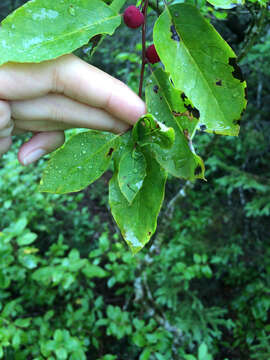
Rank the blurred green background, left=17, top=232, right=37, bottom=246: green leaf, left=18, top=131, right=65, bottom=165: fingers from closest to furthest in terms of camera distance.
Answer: left=18, top=131, right=65, bottom=165: fingers
left=17, top=232, right=37, bottom=246: green leaf
the blurred green background

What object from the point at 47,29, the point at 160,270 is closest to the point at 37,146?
the point at 47,29

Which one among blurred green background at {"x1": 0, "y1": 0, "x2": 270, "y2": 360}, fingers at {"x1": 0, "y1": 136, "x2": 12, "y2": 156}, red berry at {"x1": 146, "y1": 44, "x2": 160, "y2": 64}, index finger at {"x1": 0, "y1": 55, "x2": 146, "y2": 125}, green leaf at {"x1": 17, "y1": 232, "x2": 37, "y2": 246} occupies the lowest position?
blurred green background at {"x1": 0, "y1": 0, "x2": 270, "y2": 360}

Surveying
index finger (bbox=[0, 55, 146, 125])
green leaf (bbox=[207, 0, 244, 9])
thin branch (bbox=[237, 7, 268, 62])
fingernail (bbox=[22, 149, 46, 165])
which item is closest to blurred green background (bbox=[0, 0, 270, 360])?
thin branch (bbox=[237, 7, 268, 62])

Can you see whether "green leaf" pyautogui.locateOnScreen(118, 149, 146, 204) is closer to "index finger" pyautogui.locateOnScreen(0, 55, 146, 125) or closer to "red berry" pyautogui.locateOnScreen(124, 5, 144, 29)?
"index finger" pyautogui.locateOnScreen(0, 55, 146, 125)

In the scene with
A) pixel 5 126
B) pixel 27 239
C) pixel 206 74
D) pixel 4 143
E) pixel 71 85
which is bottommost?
pixel 27 239

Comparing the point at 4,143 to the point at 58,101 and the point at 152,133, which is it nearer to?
the point at 58,101

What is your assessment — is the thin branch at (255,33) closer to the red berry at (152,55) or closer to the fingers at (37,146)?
the red berry at (152,55)
